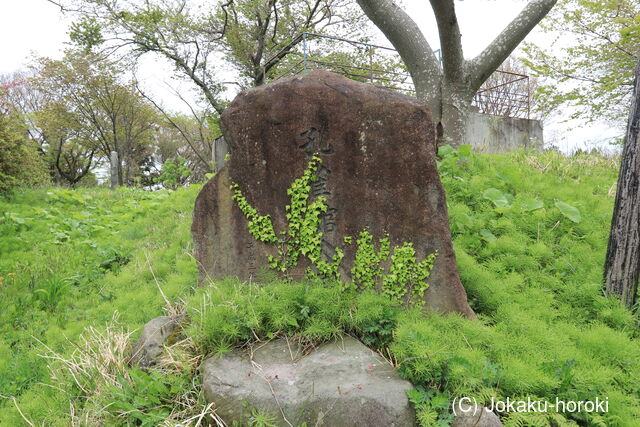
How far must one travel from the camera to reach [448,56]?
6.46 metres

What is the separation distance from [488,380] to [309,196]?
2205mm

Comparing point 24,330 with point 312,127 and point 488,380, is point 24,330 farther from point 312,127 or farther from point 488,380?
point 488,380

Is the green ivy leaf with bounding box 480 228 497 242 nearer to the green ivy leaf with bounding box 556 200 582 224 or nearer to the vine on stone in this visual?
the green ivy leaf with bounding box 556 200 582 224

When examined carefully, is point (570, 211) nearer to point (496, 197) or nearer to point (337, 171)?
point (496, 197)

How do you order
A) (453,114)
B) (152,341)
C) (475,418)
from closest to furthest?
(475,418) → (152,341) → (453,114)

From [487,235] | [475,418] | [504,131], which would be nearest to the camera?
[475,418]

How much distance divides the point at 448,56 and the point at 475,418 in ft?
18.6

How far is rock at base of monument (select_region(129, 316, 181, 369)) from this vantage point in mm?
3490

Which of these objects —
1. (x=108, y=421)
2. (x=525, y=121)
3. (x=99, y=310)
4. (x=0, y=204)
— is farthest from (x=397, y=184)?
(x=525, y=121)

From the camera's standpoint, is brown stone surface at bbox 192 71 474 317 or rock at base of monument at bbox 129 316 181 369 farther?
brown stone surface at bbox 192 71 474 317

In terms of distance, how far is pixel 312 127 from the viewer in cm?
386

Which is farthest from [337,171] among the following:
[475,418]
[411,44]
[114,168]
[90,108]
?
[90,108]

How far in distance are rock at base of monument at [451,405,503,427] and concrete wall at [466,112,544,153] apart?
1001 cm

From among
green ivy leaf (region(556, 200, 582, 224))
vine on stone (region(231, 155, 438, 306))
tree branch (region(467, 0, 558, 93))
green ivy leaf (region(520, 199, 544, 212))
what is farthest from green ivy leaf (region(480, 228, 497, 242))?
tree branch (region(467, 0, 558, 93))
